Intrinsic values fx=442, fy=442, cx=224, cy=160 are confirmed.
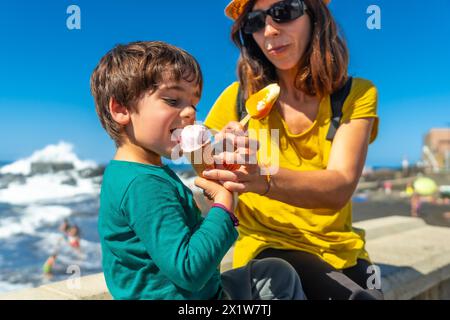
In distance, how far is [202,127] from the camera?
1393 mm

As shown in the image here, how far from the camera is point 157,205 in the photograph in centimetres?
124

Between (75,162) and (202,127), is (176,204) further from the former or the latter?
(75,162)

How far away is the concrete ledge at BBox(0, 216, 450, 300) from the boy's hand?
3.97ft

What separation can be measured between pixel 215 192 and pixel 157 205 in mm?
244

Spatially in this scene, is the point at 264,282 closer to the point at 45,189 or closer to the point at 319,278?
the point at 319,278

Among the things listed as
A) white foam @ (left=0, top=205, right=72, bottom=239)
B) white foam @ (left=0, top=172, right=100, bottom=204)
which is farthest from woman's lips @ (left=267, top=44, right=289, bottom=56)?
white foam @ (left=0, top=172, right=100, bottom=204)

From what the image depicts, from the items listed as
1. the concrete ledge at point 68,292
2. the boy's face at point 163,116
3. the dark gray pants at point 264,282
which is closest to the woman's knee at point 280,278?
the dark gray pants at point 264,282

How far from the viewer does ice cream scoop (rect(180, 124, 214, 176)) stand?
1365 mm

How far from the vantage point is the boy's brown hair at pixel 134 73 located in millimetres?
1410

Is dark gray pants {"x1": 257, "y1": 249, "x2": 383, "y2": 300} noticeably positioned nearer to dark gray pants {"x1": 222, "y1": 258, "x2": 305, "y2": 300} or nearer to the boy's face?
dark gray pants {"x1": 222, "y1": 258, "x2": 305, "y2": 300}

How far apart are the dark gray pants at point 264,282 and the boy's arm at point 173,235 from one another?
28cm

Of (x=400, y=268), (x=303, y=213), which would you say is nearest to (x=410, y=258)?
(x=400, y=268)

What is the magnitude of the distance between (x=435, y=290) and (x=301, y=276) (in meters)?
1.98

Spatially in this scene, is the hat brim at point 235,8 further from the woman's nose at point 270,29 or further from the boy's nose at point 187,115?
the boy's nose at point 187,115
